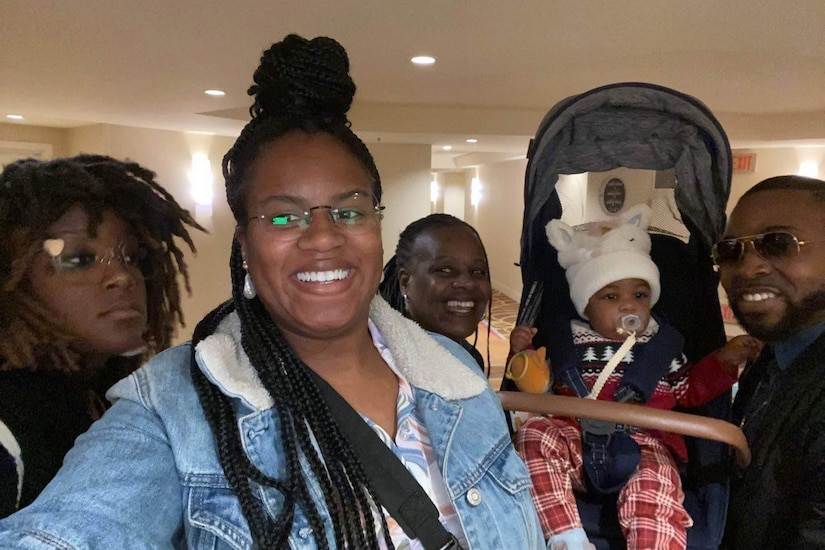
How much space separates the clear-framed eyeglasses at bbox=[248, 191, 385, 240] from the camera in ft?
3.24

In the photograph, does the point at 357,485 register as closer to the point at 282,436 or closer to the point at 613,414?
the point at 282,436

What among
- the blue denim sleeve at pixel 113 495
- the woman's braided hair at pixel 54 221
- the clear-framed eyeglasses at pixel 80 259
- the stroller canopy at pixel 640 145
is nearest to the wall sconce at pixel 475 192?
the stroller canopy at pixel 640 145

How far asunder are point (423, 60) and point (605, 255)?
2.39m

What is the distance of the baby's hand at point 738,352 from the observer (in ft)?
5.02

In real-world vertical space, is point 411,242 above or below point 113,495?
above

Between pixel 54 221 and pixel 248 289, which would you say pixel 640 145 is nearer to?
pixel 248 289

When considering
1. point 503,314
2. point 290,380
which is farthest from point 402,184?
point 290,380

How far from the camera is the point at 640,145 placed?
182 cm

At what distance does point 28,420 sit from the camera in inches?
40.7

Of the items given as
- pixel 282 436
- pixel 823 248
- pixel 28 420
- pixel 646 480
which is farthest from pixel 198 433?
pixel 823 248

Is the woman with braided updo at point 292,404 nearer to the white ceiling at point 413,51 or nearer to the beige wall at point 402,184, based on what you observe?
the white ceiling at point 413,51

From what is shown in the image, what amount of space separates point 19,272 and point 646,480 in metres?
1.61

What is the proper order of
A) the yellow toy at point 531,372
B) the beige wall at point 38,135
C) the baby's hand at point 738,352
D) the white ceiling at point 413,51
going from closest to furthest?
the baby's hand at point 738,352, the yellow toy at point 531,372, the white ceiling at point 413,51, the beige wall at point 38,135

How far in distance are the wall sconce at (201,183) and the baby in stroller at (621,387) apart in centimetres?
584
